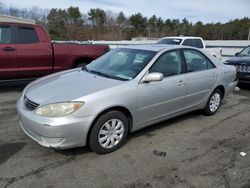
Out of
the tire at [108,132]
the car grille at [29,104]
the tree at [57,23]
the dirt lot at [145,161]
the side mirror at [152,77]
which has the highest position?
the tree at [57,23]

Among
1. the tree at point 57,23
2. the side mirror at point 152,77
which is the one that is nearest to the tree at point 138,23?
the tree at point 57,23

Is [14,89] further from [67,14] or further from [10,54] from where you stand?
[67,14]

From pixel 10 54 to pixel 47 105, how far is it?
394 centimetres

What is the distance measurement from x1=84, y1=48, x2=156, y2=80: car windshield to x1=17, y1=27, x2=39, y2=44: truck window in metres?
2.90

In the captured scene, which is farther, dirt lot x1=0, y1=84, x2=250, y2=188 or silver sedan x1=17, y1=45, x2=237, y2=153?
silver sedan x1=17, y1=45, x2=237, y2=153

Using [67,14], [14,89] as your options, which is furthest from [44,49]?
[67,14]

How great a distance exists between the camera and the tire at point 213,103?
5.50 meters

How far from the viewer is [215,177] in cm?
325

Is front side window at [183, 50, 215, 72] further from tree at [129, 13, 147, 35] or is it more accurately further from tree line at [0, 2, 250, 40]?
tree at [129, 13, 147, 35]

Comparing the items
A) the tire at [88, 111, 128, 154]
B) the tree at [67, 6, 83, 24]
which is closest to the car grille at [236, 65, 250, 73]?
the tire at [88, 111, 128, 154]

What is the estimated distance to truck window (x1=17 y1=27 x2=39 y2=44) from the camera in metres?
6.88

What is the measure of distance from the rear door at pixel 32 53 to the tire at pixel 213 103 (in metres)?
4.36

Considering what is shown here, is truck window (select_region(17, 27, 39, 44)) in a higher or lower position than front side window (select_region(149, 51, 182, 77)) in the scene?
higher

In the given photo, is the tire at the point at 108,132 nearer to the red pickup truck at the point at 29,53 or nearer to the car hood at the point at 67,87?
the car hood at the point at 67,87
